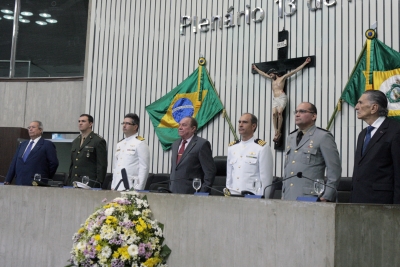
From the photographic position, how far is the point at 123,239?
9.48ft

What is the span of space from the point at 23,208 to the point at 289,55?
12.0 ft

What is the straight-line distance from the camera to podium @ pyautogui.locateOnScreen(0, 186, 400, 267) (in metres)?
2.26

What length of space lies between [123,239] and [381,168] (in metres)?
1.50

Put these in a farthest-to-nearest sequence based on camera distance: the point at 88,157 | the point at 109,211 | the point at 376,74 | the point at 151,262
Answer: the point at 376,74 → the point at 88,157 → the point at 109,211 → the point at 151,262

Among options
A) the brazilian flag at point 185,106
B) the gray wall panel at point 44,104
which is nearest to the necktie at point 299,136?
A: the brazilian flag at point 185,106

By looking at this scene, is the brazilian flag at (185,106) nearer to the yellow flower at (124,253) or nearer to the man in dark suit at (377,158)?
the man in dark suit at (377,158)

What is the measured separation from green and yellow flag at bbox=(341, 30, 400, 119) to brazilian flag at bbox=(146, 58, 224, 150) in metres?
1.76

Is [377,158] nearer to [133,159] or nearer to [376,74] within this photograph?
[133,159]

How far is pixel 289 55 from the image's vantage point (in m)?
6.30

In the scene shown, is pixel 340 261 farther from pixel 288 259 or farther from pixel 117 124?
pixel 117 124

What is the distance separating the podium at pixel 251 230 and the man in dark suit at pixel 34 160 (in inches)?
80.4

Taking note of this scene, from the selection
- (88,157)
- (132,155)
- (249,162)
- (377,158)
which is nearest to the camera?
(377,158)

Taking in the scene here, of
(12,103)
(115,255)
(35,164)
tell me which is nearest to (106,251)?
(115,255)

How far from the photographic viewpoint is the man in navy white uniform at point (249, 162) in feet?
13.3
